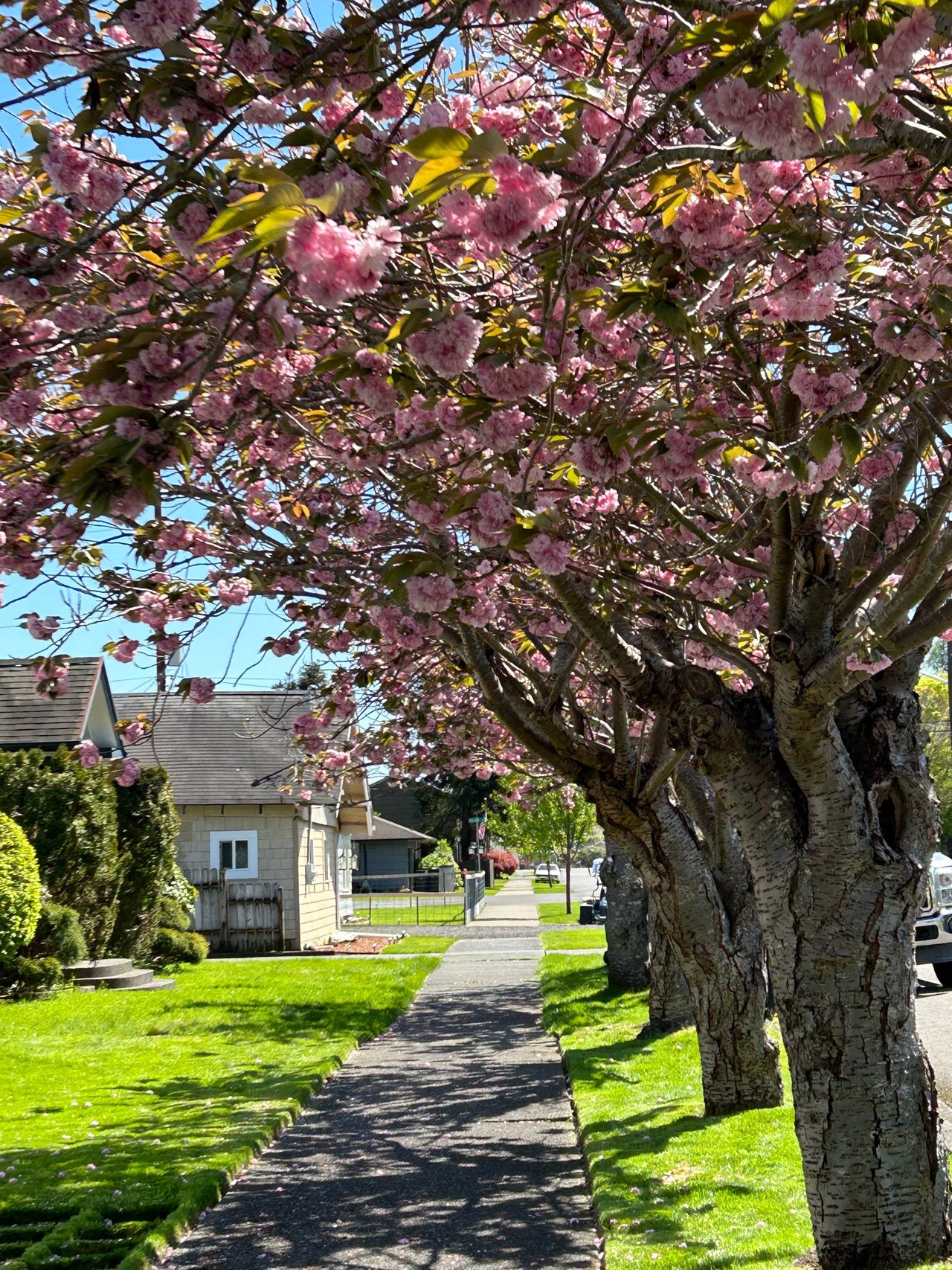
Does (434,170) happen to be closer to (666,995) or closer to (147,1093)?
(147,1093)

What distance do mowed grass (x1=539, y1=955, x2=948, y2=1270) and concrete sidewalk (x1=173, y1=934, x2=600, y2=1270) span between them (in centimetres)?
23

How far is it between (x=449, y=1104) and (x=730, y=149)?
8.19 meters

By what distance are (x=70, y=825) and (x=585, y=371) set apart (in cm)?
1353

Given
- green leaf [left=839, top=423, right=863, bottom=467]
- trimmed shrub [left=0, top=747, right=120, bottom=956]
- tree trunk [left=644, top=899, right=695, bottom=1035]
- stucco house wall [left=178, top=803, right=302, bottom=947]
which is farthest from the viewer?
stucco house wall [left=178, top=803, right=302, bottom=947]

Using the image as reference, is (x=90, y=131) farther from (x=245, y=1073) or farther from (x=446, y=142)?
(x=245, y=1073)

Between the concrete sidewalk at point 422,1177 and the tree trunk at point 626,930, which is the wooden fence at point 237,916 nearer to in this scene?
the tree trunk at point 626,930

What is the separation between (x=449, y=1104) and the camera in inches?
375

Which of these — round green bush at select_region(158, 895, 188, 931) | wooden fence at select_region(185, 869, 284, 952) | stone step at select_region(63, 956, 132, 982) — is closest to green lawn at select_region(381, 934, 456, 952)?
wooden fence at select_region(185, 869, 284, 952)

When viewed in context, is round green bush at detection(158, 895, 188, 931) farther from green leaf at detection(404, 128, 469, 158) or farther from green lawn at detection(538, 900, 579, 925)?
green leaf at detection(404, 128, 469, 158)

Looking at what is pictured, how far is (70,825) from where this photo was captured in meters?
16.3

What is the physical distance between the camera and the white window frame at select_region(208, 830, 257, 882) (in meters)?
25.2

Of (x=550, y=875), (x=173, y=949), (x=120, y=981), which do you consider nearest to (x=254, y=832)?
(x=173, y=949)

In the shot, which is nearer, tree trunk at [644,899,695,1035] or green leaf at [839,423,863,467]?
green leaf at [839,423,863,467]

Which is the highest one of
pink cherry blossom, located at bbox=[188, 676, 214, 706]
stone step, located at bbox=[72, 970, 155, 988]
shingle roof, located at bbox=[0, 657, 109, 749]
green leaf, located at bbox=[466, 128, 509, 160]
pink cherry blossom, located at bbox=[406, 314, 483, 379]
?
shingle roof, located at bbox=[0, 657, 109, 749]
